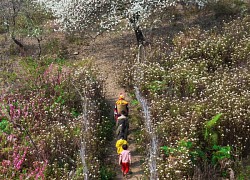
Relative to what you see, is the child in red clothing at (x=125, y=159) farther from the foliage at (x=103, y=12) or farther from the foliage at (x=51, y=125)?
the foliage at (x=103, y=12)

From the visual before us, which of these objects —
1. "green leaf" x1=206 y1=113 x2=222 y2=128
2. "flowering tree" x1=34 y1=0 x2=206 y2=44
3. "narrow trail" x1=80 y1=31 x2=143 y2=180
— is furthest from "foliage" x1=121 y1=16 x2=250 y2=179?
"flowering tree" x1=34 y1=0 x2=206 y2=44

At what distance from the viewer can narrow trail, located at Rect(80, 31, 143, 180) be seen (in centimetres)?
900

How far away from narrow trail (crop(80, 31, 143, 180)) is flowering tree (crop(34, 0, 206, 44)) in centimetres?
127

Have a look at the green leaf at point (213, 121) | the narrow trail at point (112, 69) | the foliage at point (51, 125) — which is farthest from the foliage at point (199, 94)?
the foliage at point (51, 125)

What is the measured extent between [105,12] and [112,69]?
319 cm

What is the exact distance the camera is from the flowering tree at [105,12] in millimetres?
14719

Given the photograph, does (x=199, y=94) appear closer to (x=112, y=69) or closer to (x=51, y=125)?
(x=51, y=125)

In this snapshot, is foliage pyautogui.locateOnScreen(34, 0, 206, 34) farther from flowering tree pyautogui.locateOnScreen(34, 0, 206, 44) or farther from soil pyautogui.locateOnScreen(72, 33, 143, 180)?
soil pyautogui.locateOnScreen(72, 33, 143, 180)

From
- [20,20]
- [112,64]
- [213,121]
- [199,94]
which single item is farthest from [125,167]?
[20,20]

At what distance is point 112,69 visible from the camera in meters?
14.3

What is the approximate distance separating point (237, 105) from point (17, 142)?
244 inches

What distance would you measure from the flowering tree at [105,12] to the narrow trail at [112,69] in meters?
1.27

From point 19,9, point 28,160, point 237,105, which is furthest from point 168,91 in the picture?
point 19,9

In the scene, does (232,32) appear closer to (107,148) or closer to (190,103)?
(190,103)
